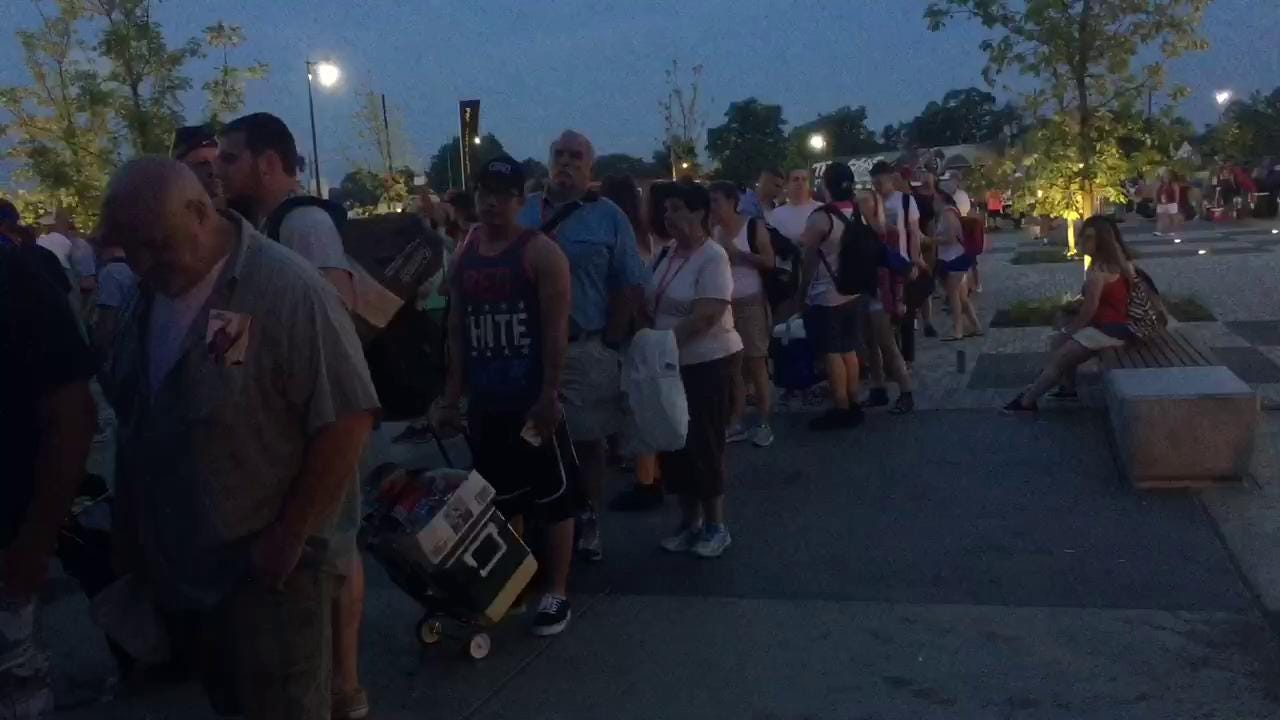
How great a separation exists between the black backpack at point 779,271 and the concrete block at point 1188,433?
95.0 inches

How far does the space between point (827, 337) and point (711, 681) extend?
4.13 meters

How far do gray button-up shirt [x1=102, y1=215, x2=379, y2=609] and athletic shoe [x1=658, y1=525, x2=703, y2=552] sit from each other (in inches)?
127

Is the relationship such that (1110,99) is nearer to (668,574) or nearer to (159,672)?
(668,574)

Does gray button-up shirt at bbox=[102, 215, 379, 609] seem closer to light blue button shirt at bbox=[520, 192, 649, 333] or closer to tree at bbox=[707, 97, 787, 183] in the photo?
light blue button shirt at bbox=[520, 192, 649, 333]

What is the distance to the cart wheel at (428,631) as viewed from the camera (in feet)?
15.5

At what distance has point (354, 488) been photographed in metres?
3.06

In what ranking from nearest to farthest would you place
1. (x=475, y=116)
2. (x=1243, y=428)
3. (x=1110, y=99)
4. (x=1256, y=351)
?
1. (x=1243, y=428)
2. (x=1256, y=351)
3. (x=1110, y=99)
4. (x=475, y=116)

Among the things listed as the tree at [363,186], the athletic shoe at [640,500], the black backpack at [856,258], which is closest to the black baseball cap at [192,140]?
the athletic shoe at [640,500]

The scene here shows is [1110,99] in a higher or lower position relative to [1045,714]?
higher

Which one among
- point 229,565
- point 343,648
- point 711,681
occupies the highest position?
point 229,565

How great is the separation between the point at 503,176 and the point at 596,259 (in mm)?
733

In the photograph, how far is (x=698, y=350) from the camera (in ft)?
18.6

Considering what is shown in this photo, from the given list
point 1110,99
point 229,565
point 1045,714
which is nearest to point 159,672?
point 229,565

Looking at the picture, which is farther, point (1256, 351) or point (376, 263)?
point (1256, 351)
